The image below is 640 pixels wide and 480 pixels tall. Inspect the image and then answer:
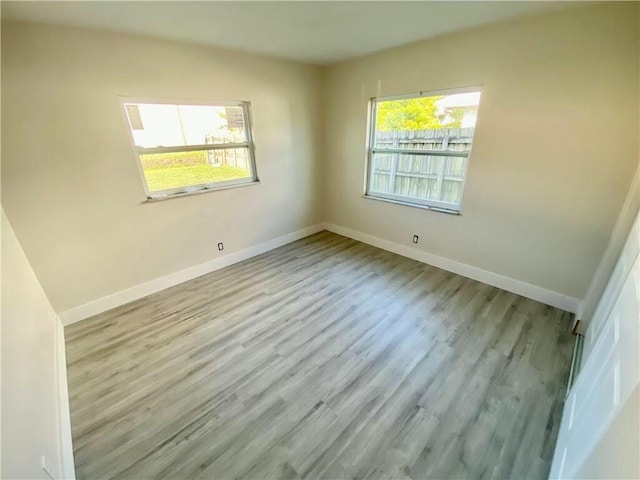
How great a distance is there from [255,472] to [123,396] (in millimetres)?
1098

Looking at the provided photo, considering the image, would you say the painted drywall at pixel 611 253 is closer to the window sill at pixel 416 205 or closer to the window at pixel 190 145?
the window sill at pixel 416 205

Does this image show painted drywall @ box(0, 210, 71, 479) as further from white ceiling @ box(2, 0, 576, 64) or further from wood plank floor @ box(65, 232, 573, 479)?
white ceiling @ box(2, 0, 576, 64)

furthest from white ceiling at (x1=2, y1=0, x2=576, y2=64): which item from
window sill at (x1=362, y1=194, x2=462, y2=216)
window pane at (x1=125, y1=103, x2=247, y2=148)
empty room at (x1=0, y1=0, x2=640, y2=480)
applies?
window sill at (x1=362, y1=194, x2=462, y2=216)

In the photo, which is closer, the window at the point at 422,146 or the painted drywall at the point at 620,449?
the painted drywall at the point at 620,449

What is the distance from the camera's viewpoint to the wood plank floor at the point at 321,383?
57.4 inches

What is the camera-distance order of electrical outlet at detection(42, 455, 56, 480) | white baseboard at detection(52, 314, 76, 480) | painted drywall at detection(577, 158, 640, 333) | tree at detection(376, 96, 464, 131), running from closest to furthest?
electrical outlet at detection(42, 455, 56, 480), white baseboard at detection(52, 314, 76, 480), painted drywall at detection(577, 158, 640, 333), tree at detection(376, 96, 464, 131)

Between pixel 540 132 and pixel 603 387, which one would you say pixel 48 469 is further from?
pixel 540 132

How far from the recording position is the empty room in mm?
1468

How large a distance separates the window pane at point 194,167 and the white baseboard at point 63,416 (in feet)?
5.11

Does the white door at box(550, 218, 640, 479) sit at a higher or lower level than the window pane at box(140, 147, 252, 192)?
lower

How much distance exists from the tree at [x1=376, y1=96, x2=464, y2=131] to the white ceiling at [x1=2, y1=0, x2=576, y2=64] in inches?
25.7

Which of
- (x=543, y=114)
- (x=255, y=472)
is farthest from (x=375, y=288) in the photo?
(x=543, y=114)

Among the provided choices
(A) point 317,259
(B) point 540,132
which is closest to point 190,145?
(A) point 317,259

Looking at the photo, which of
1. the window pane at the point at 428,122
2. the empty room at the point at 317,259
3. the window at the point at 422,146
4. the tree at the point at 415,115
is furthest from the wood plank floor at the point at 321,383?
the tree at the point at 415,115
